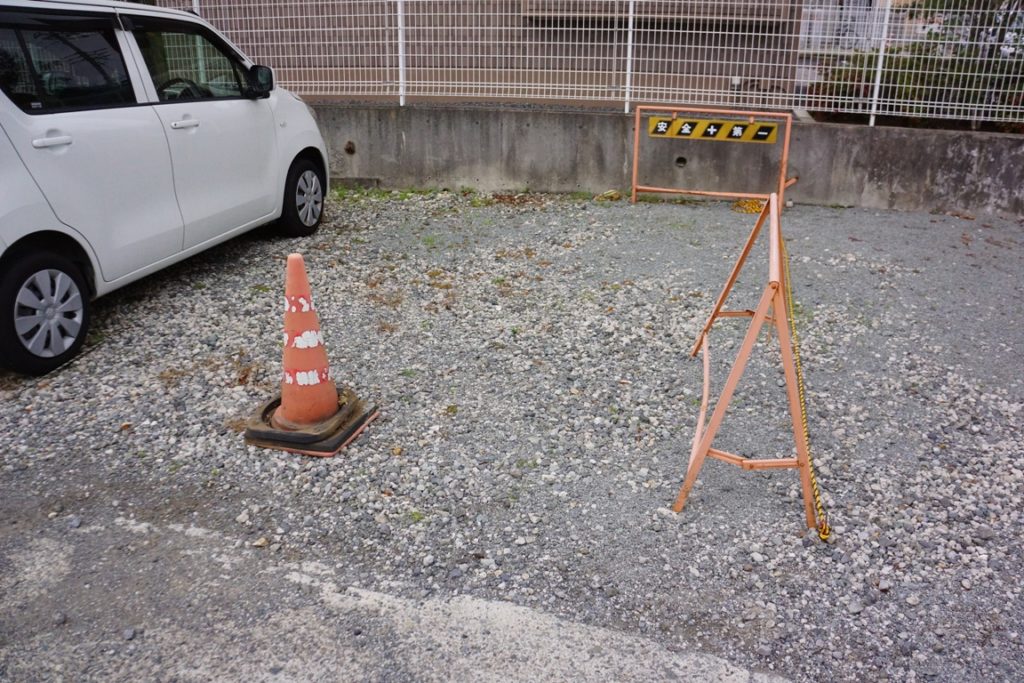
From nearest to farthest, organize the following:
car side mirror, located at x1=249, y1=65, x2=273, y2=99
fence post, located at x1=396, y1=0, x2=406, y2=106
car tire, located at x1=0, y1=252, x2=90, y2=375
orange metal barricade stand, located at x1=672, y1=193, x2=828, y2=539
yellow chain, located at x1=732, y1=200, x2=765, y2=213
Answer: orange metal barricade stand, located at x1=672, y1=193, x2=828, y2=539
car tire, located at x1=0, y1=252, x2=90, y2=375
car side mirror, located at x1=249, y1=65, x2=273, y2=99
yellow chain, located at x1=732, y1=200, x2=765, y2=213
fence post, located at x1=396, y1=0, x2=406, y2=106

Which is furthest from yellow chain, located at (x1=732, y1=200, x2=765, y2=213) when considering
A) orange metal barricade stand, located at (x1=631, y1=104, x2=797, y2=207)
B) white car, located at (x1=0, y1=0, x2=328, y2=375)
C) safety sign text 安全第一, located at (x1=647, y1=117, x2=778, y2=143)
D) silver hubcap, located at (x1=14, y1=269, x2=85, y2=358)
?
silver hubcap, located at (x1=14, y1=269, x2=85, y2=358)

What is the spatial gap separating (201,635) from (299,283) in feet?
5.69

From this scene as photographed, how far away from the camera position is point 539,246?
7.11m

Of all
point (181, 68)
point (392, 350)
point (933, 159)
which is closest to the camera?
point (392, 350)

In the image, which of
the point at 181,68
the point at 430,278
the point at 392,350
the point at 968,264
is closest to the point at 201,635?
the point at 392,350

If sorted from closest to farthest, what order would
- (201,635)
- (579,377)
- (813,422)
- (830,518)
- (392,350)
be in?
(201,635) < (830,518) < (813,422) < (579,377) < (392,350)

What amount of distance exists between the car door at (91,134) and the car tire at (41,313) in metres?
0.26

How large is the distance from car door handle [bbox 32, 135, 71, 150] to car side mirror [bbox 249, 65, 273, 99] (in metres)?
1.93

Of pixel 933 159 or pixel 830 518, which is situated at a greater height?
pixel 933 159

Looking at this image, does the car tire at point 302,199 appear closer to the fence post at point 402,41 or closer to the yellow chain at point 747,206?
the fence post at point 402,41

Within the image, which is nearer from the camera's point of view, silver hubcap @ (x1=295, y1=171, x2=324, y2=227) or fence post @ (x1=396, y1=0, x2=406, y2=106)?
silver hubcap @ (x1=295, y1=171, x2=324, y2=227)

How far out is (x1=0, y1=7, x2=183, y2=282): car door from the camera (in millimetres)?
4504

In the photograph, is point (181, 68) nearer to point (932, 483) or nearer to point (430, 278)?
point (430, 278)

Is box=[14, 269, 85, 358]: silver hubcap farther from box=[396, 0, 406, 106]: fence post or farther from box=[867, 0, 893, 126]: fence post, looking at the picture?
box=[867, 0, 893, 126]: fence post
